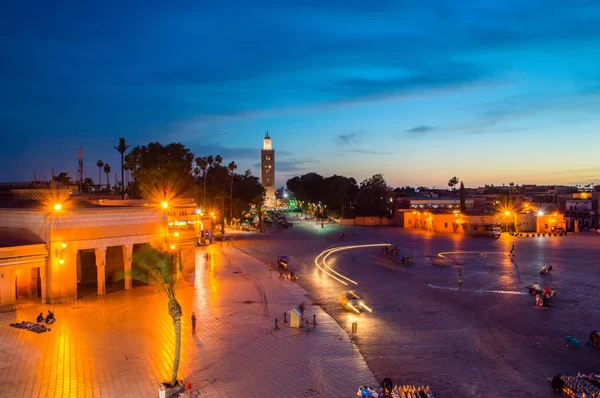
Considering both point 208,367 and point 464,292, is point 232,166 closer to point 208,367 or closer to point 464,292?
point 464,292

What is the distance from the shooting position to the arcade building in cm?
2016

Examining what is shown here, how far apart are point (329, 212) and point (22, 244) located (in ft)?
258

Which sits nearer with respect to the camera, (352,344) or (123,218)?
(352,344)

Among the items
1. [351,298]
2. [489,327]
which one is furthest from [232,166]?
[489,327]

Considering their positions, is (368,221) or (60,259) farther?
(368,221)

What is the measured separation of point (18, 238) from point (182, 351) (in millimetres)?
12067

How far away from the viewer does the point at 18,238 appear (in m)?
21.4

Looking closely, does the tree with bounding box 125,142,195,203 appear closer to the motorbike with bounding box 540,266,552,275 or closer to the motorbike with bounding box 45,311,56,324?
the motorbike with bounding box 45,311,56,324

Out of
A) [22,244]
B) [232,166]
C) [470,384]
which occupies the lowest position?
[470,384]

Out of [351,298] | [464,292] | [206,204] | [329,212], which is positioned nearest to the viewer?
[351,298]

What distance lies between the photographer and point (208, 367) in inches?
543

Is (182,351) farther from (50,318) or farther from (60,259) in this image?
(60,259)

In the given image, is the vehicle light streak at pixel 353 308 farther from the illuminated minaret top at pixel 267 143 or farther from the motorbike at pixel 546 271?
the illuminated minaret top at pixel 267 143

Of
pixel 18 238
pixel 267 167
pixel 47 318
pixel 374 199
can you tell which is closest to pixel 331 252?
pixel 18 238
